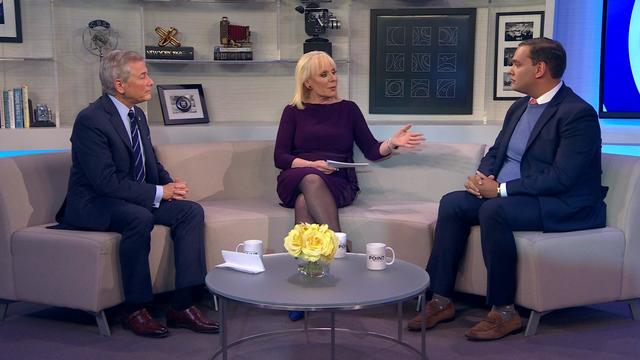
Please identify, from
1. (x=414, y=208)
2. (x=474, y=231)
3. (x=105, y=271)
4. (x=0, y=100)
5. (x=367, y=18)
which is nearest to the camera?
(x=105, y=271)

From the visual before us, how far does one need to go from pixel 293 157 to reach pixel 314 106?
31 cm

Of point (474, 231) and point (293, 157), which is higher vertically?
point (293, 157)

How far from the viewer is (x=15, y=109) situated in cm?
495

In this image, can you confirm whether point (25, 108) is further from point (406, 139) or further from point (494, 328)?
point (494, 328)

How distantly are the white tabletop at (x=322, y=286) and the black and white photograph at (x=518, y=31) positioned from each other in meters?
2.76

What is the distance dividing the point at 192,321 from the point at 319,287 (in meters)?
1.03

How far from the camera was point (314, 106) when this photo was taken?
404cm

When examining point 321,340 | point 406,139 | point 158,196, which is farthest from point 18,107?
point 321,340

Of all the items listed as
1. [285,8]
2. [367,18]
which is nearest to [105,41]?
[285,8]

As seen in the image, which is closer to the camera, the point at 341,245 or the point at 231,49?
the point at 341,245

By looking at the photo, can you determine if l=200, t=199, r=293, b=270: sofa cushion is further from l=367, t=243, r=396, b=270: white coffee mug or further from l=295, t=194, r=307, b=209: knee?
l=367, t=243, r=396, b=270: white coffee mug

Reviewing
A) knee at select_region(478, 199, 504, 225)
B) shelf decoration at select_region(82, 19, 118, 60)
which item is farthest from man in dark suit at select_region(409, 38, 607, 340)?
shelf decoration at select_region(82, 19, 118, 60)

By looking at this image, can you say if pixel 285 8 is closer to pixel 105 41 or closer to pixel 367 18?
pixel 367 18

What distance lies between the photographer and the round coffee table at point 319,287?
2.34 m
